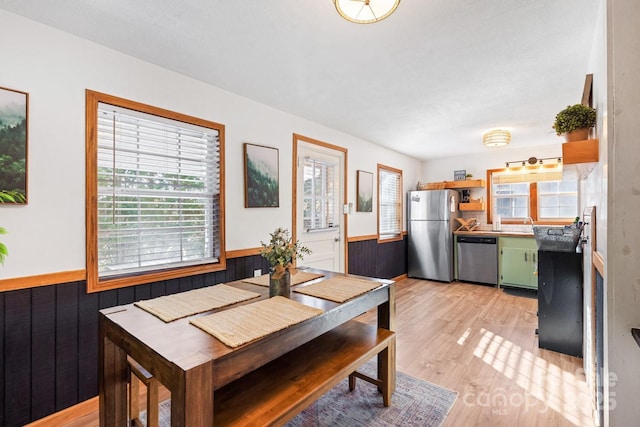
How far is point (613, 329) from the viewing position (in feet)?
3.53

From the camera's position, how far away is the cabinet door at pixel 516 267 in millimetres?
4574

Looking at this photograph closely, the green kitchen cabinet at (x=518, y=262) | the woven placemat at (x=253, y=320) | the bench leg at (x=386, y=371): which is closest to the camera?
the woven placemat at (x=253, y=320)

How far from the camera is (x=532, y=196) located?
16.6ft

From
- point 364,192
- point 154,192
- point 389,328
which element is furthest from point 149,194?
point 364,192

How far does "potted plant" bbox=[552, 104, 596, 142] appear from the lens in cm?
167

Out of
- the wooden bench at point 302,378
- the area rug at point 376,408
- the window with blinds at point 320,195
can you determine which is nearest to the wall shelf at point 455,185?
the window with blinds at point 320,195

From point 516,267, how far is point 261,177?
419 cm

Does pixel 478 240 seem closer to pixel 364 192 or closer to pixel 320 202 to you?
pixel 364 192

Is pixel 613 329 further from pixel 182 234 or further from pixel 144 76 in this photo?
pixel 144 76

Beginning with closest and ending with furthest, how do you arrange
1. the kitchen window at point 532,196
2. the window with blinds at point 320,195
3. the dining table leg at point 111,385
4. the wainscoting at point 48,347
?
the dining table leg at point 111,385 → the wainscoting at point 48,347 → the window with blinds at point 320,195 → the kitchen window at point 532,196

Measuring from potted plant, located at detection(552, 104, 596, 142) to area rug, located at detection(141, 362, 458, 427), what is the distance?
179 centimetres

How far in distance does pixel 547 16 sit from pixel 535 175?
3991 mm

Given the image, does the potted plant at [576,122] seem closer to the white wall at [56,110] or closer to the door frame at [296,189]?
the door frame at [296,189]

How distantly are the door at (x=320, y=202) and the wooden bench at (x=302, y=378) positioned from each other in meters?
1.67
